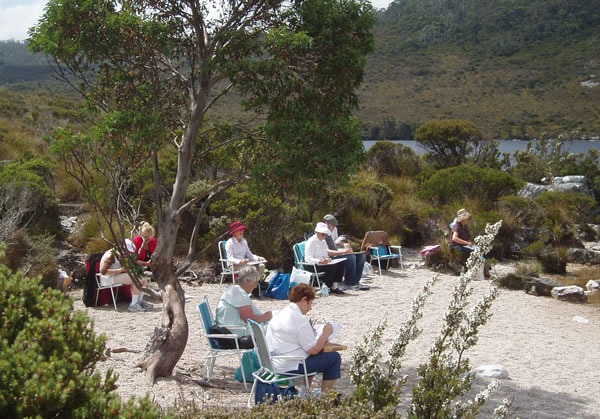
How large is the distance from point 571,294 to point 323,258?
4249mm

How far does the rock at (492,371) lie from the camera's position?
568cm

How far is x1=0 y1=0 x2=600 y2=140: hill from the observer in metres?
46.9

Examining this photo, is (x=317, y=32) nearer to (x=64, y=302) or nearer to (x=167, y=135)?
(x=167, y=135)

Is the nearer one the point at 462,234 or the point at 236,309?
the point at 236,309

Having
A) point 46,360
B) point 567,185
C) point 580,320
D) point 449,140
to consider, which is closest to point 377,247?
point 580,320

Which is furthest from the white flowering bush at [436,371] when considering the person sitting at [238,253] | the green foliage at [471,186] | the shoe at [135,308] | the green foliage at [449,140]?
the green foliage at [449,140]

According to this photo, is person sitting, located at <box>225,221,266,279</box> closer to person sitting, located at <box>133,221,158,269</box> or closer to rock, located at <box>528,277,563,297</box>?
person sitting, located at <box>133,221,158,269</box>

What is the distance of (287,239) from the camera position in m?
11.1

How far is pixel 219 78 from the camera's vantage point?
559cm

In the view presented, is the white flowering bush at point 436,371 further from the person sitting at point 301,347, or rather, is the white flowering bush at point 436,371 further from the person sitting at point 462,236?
the person sitting at point 462,236

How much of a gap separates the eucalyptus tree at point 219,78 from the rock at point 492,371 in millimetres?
2408

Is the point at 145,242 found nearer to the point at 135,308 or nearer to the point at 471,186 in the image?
the point at 135,308

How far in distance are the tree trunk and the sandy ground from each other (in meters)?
0.11

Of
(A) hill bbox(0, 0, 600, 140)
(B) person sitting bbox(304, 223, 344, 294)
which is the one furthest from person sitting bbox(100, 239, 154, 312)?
(A) hill bbox(0, 0, 600, 140)
